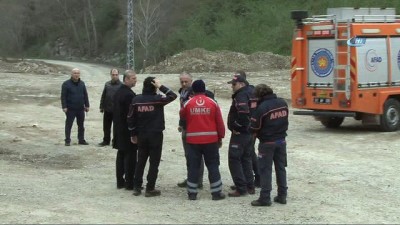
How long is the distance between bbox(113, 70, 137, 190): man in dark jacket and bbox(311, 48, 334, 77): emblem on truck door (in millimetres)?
7933

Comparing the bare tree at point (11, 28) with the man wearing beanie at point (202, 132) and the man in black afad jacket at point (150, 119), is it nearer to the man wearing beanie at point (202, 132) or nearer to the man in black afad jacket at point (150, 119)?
the man in black afad jacket at point (150, 119)

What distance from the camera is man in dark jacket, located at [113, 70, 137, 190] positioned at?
34.3ft

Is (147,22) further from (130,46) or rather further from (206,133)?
(206,133)

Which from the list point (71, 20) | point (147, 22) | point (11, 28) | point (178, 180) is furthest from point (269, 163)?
point (11, 28)

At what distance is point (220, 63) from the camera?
4194 centimetres

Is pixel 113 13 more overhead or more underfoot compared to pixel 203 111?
more overhead

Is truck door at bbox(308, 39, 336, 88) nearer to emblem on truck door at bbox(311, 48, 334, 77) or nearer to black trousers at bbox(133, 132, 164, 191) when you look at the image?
emblem on truck door at bbox(311, 48, 334, 77)

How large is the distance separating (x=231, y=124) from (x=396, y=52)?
9.12 metres

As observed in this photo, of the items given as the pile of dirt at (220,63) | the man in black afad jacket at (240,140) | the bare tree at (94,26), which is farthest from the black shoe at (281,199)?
the bare tree at (94,26)

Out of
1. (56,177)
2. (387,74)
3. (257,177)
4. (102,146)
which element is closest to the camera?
(257,177)

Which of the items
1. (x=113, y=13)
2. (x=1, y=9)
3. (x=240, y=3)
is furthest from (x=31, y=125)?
(x=1, y=9)

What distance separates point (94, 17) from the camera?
3797 inches

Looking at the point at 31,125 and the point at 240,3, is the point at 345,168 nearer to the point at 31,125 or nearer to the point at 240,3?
the point at 31,125

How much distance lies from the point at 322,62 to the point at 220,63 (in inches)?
972
